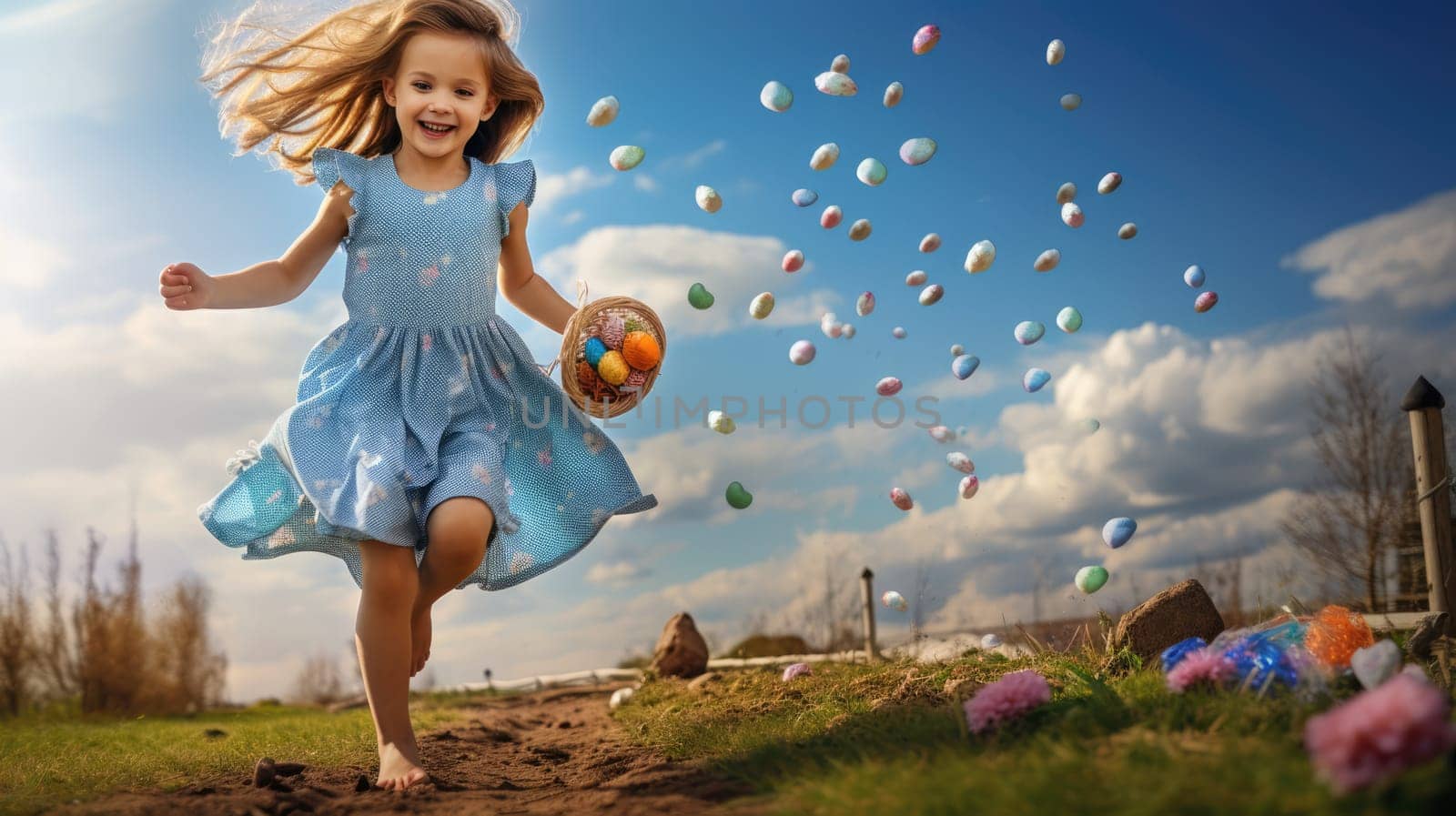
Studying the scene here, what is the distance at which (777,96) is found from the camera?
17.0ft

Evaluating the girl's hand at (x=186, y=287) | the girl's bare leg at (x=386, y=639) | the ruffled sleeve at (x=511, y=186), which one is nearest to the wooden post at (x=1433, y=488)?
the ruffled sleeve at (x=511, y=186)

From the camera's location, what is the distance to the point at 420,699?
8.93 metres

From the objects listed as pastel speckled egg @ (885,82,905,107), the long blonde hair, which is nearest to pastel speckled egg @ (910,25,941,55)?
pastel speckled egg @ (885,82,905,107)

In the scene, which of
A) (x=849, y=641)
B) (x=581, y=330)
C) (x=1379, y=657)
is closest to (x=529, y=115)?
(x=581, y=330)

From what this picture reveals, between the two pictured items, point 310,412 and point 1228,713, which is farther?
point 310,412

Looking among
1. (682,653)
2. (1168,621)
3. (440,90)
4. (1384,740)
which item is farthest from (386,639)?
(682,653)

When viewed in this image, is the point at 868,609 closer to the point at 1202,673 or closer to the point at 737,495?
the point at 737,495

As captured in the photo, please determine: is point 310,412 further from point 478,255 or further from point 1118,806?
point 1118,806

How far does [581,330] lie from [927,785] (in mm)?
2000

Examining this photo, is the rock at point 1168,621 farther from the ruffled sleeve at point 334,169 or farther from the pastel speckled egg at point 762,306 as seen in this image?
the ruffled sleeve at point 334,169

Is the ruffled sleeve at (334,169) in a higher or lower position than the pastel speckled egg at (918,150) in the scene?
lower

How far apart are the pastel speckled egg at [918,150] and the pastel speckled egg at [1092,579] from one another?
2110mm

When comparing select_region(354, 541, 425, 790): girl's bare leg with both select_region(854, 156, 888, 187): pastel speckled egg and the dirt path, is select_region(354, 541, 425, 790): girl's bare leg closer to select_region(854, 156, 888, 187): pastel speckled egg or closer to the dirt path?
the dirt path

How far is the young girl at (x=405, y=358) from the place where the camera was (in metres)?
3.32
